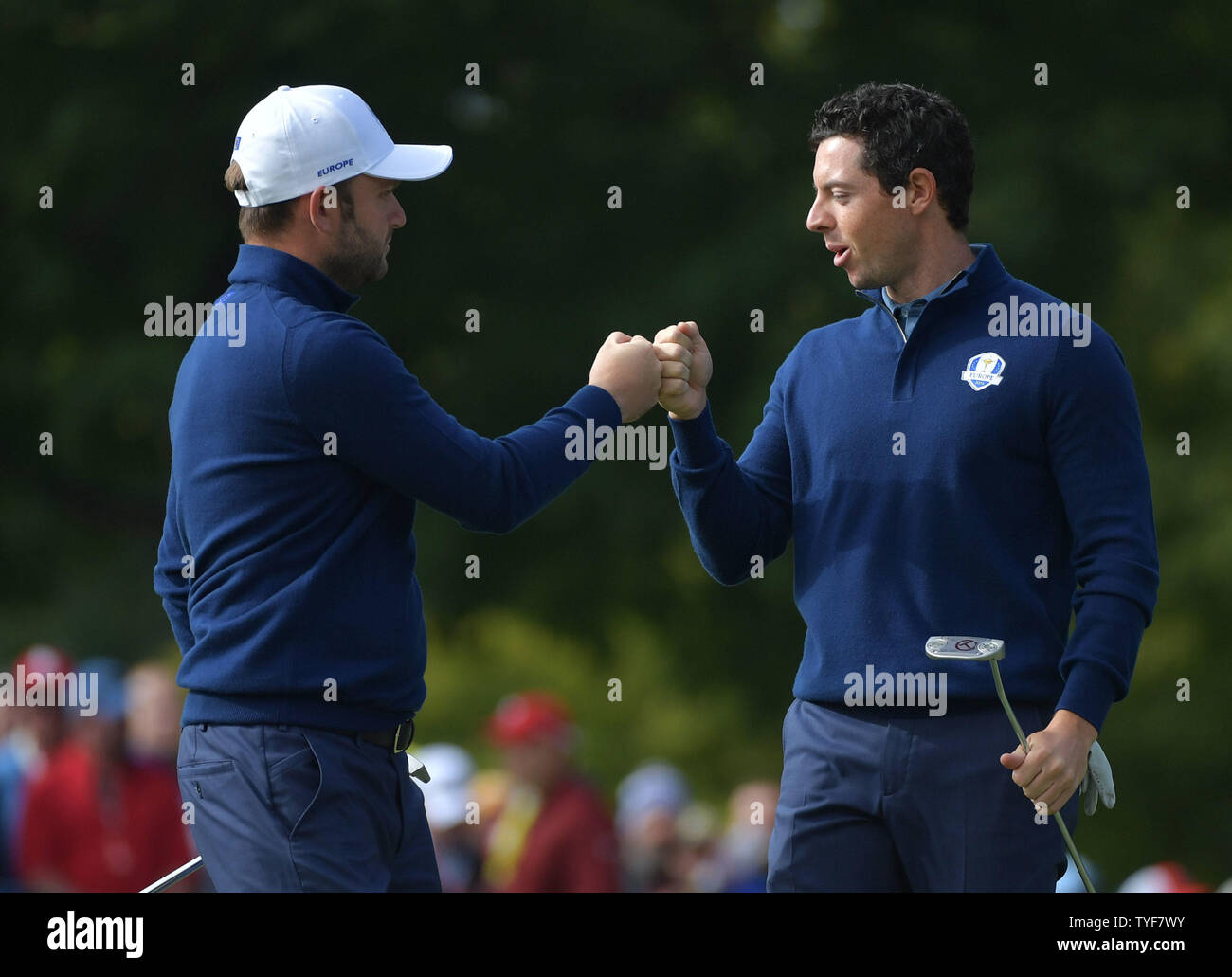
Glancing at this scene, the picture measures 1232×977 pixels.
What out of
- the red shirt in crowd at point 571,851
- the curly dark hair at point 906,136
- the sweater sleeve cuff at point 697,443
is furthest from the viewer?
the red shirt in crowd at point 571,851

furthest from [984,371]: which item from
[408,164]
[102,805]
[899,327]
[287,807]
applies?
[102,805]

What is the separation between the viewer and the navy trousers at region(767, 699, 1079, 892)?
417 cm

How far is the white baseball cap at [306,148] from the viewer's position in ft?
13.9

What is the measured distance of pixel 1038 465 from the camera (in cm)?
432

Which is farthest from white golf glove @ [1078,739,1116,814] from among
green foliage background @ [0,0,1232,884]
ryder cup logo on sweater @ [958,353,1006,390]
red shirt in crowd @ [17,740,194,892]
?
green foliage background @ [0,0,1232,884]

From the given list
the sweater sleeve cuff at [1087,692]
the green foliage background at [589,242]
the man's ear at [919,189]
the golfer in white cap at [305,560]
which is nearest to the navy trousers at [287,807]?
the golfer in white cap at [305,560]

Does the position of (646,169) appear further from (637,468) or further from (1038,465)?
(1038,465)

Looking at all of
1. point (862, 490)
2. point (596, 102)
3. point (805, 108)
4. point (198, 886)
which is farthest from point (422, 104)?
point (862, 490)

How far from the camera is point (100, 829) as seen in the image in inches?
337

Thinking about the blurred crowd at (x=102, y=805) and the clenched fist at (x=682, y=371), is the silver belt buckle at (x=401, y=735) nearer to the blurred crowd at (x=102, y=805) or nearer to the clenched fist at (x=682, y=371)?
the clenched fist at (x=682, y=371)

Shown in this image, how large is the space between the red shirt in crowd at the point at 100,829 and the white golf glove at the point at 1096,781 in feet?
16.8

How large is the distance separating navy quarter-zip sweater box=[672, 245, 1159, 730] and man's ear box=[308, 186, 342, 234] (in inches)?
50.2

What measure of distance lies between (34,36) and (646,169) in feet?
13.7

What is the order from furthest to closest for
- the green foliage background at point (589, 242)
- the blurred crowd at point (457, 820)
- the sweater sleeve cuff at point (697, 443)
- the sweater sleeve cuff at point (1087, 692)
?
the green foliage background at point (589, 242) → the blurred crowd at point (457, 820) → the sweater sleeve cuff at point (697, 443) → the sweater sleeve cuff at point (1087, 692)
